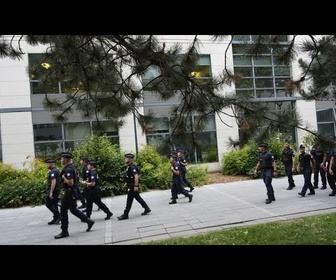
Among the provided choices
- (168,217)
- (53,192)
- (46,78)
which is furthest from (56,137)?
(46,78)

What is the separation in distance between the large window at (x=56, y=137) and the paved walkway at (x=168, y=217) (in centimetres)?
578

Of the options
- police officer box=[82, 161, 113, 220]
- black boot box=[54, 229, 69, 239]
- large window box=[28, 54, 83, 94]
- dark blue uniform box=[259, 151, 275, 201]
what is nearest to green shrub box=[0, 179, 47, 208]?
police officer box=[82, 161, 113, 220]

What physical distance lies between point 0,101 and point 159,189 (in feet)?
30.5

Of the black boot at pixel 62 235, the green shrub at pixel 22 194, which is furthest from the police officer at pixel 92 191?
the green shrub at pixel 22 194

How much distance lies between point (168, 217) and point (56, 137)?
33.8 ft

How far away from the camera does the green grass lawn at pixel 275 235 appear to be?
513cm

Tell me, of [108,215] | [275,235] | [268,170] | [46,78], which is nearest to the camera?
[46,78]

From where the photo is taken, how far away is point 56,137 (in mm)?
15977

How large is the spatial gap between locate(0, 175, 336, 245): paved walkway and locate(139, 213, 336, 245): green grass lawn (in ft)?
1.73

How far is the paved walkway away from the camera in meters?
6.41

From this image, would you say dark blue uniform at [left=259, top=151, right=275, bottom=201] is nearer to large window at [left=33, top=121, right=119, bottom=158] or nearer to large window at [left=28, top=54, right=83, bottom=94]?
large window at [left=28, top=54, right=83, bottom=94]

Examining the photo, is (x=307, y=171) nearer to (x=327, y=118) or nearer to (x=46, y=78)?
(x=46, y=78)
